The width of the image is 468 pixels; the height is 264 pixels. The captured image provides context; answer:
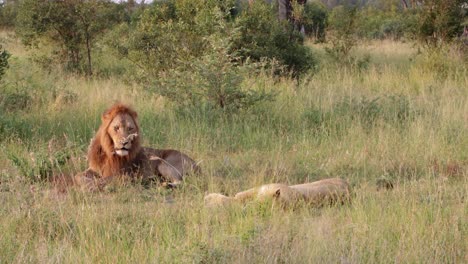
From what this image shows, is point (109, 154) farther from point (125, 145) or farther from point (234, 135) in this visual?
point (234, 135)

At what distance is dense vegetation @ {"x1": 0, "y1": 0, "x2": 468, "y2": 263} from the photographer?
14.0ft

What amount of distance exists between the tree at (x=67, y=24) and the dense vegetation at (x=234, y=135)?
0.03 metres

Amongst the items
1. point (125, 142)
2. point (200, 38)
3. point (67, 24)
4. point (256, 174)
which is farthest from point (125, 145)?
point (67, 24)

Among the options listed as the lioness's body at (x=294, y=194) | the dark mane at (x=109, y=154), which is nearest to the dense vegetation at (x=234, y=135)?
the lioness's body at (x=294, y=194)

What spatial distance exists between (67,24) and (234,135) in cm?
747

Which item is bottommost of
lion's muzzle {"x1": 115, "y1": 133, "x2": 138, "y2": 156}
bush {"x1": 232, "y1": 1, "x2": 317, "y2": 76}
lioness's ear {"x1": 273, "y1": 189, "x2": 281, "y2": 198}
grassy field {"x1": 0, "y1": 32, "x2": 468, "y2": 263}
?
grassy field {"x1": 0, "y1": 32, "x2": 468, "y2": 263}

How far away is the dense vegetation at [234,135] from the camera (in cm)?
427

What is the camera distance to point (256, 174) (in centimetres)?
617

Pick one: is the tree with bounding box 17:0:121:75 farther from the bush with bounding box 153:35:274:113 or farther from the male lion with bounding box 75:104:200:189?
the male lion with bounding box 75:104:200:189

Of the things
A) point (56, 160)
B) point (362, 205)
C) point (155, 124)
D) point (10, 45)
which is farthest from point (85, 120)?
point (10, 45)

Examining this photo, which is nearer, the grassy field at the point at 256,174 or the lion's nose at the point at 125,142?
the grassy field at the point at 256,174

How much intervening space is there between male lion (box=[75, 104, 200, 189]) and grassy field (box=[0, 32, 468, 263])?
0.67ft

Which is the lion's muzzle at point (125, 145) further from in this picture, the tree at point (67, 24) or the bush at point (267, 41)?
the tree at point (67, 24)

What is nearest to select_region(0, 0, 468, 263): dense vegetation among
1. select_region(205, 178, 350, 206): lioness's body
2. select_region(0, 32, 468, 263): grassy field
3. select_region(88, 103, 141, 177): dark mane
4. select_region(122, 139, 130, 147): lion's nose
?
select_region(0, 32, 468, 263): grassy field
